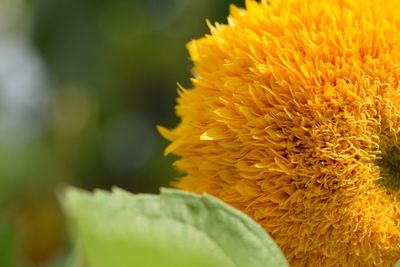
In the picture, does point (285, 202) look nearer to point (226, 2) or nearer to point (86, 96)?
point (226, 2)

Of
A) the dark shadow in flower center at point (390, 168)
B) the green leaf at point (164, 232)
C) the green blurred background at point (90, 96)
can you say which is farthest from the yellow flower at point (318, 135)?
the green blurred background at point (90, 96)

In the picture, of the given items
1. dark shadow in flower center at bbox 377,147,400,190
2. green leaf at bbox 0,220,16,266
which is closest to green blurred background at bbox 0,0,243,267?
green leaf at bbox 0,220,16,266

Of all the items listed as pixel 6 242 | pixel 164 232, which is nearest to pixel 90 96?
pixel 6 242

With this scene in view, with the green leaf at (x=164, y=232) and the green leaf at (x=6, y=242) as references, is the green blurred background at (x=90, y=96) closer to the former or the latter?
the green leaf at (x=6, y=242)

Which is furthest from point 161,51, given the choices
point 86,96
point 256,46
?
point 256,46

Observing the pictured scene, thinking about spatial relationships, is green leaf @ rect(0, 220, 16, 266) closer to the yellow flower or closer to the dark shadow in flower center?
the yellow flower
